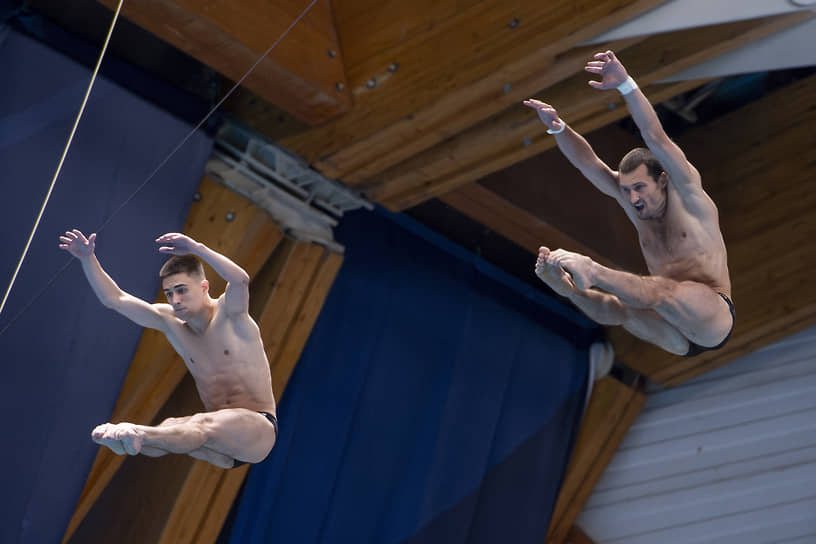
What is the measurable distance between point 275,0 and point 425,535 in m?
2.95

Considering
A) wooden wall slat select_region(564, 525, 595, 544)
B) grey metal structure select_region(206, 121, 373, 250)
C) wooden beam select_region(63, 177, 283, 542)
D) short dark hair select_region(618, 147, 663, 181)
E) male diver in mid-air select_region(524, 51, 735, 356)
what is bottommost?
wooden wall slat select_region(564, 525, 595, 544)

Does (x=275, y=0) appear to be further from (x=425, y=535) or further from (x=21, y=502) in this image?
(x=425, y=535)

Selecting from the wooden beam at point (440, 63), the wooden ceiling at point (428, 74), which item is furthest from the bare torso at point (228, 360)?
the wooden beam at point (440, 63)

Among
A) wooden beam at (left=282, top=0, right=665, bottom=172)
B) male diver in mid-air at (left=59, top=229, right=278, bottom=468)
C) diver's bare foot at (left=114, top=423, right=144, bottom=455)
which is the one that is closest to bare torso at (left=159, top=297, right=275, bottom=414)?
male diver in mid-air at (left=59, top=229, right=278, bottom=468)

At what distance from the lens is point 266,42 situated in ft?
14.5

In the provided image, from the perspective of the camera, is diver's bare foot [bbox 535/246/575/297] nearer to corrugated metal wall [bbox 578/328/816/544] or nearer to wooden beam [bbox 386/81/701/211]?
wooden beam [bbox 386/81/701/211]

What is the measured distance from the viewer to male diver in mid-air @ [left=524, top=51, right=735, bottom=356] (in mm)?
3137

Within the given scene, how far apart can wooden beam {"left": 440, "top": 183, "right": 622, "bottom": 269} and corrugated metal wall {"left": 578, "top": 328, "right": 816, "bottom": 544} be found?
1313mm

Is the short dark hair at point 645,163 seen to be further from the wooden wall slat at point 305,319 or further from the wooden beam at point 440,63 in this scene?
the wooden wall slat at point 305,319

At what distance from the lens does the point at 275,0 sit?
176 inches

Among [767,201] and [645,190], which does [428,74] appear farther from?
[767,201]

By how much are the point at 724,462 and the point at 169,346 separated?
11.2 ft

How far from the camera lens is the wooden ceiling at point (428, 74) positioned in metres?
4.23

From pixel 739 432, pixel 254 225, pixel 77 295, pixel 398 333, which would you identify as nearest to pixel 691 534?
pixel 739 432
